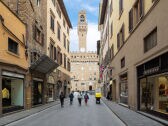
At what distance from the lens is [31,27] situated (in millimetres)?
26969

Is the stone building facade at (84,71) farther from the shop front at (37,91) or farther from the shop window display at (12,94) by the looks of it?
the shop window display at (12,94)

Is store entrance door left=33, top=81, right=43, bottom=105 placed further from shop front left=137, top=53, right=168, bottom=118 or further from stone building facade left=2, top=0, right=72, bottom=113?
shop front left=137, top=53, right=168, bottom=118

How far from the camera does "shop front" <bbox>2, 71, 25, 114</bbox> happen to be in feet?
67.8

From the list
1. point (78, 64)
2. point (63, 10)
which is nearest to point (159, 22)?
point (63, 10)

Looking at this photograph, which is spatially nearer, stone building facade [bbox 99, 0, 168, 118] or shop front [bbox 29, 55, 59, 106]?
stone building facade [bbox 99, 0, 168, 118]

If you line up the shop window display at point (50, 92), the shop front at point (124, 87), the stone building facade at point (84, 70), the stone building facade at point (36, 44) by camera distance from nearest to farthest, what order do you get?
the stone building facade at point (36, 44)
the shop front at point (124, 87)
the shop window display at point (50, 92)
the stone building facade at point (84, 70)

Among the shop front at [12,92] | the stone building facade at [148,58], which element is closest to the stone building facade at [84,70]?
the shop front at [12,92]

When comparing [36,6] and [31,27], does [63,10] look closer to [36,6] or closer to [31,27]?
[36,6]

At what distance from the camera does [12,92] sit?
897 inches

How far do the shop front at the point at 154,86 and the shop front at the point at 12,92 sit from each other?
8.37 metres

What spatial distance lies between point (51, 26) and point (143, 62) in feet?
73.5

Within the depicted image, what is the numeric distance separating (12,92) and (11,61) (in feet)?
10.1

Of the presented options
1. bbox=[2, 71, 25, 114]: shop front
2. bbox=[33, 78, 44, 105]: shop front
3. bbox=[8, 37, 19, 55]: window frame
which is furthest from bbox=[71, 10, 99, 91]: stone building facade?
bbox=[8, 37, 19, 55]: window frame

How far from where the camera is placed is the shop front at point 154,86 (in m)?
14.8
